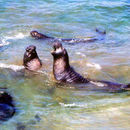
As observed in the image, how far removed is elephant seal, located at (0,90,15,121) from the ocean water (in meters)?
0.10

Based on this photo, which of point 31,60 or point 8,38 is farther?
point 8,38

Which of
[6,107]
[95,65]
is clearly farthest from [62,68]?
[6,107]

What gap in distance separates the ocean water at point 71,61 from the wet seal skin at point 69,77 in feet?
0.56

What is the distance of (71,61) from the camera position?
809 cm

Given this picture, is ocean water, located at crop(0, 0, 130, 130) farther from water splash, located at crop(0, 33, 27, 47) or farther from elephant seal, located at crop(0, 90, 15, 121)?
elephant seal, located at crop(0, 90, 15, 121)

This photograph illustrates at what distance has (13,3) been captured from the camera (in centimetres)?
1499

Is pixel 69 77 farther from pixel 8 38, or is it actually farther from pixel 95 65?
pixel 8 38

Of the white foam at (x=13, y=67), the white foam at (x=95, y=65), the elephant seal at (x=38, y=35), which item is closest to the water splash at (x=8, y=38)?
the elephant seal at (x=38, y=35)

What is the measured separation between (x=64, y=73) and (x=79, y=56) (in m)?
1.98

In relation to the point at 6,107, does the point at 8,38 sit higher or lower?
higher

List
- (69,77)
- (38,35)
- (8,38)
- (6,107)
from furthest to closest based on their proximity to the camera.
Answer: (38,35) < (8,38) < (69,77) < (6,107)

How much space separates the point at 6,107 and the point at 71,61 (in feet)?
11.4

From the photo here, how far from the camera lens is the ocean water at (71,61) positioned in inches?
188

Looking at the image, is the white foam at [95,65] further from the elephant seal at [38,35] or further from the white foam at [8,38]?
the white foam at [8,38]
